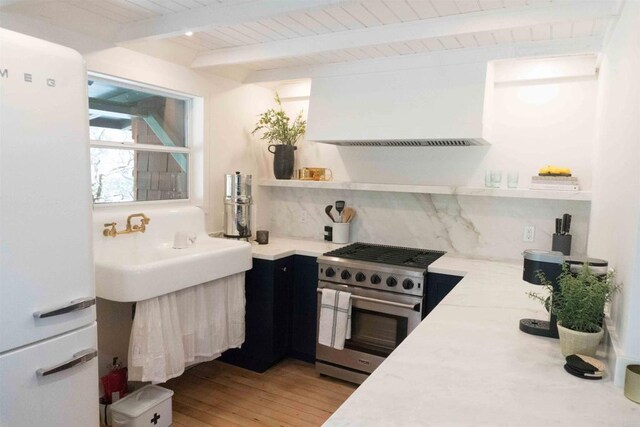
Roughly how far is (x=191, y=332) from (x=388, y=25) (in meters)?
2.08

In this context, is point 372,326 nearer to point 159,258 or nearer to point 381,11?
point 159,258

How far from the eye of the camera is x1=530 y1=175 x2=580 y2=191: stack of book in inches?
105

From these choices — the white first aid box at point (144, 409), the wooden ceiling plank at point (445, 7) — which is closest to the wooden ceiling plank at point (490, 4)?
the wooden ceiling plank at point (445, 7)

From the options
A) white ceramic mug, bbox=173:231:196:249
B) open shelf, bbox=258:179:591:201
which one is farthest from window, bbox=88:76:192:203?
open shelf, bbox=258:179:591:201

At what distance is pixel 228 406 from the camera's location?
2686mm

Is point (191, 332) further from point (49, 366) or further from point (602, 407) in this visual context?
point (602, 407)

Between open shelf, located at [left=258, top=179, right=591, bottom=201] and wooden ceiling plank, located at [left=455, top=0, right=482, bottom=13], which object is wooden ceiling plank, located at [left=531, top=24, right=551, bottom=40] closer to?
wooden ceiling plank, located at [left=455, top=0, right=482, bottom=13]

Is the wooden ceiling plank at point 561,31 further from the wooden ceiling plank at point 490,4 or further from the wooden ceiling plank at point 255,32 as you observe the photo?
the wooden ceiling plank at point 255,32

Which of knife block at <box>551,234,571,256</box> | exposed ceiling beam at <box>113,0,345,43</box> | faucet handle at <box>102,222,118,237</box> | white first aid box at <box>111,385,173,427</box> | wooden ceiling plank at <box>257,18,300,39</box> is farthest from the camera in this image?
knife block at <box>551,234,571,256</box>

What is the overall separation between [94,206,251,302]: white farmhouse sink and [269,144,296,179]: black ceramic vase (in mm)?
778

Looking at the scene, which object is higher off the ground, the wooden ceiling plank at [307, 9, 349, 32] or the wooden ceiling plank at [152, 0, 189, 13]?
the wooden ceiling plank at [307, 9, 349, 32]

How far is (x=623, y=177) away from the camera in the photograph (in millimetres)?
1471

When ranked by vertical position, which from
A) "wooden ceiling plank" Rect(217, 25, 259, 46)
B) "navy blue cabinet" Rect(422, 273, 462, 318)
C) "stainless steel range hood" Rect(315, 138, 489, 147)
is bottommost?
"navy blue cabinet" Rect(422, 273, 462, 318)

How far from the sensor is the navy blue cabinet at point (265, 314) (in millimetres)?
3025
